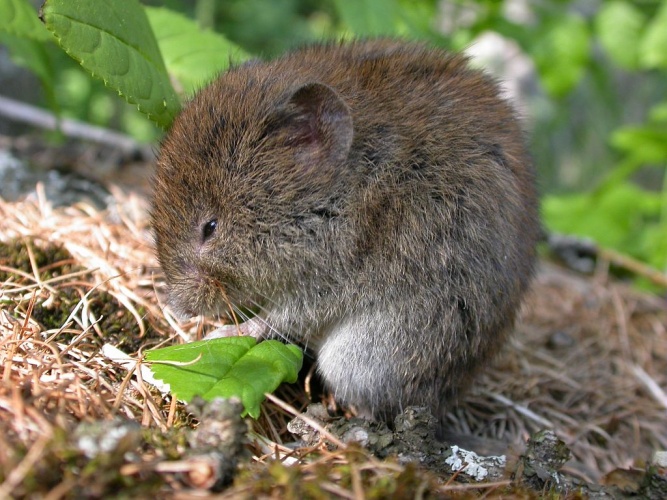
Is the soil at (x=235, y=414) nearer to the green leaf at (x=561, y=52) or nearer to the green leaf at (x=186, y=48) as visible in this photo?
the green leaf at (x=186, y=48)

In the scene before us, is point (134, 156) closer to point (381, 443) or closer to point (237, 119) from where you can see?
point (237, 119)

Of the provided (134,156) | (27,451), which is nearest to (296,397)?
(27,451)

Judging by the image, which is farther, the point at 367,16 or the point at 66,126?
the point at 66,126

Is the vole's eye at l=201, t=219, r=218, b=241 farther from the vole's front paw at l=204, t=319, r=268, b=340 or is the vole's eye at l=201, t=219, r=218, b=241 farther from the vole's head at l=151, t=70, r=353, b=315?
the vole's front paw at l=204, t=319, r=268, b=340

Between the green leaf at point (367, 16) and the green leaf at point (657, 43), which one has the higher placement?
the green leaf at point (657, 43)

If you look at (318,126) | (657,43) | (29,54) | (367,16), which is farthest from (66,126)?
(657,43)

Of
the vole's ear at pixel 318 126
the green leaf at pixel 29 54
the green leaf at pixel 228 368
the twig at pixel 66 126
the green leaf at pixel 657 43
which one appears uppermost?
the green leaf at pixel 657 43

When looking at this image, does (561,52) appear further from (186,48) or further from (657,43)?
(186,48)

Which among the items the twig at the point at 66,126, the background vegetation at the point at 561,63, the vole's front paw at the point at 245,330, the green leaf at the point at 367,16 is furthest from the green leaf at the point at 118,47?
the twig at the point at 66,126

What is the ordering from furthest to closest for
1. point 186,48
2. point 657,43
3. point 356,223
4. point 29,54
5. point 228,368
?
point 657,43 < point 29,54 < point 186,48 < point 356,223 < point 228,368
